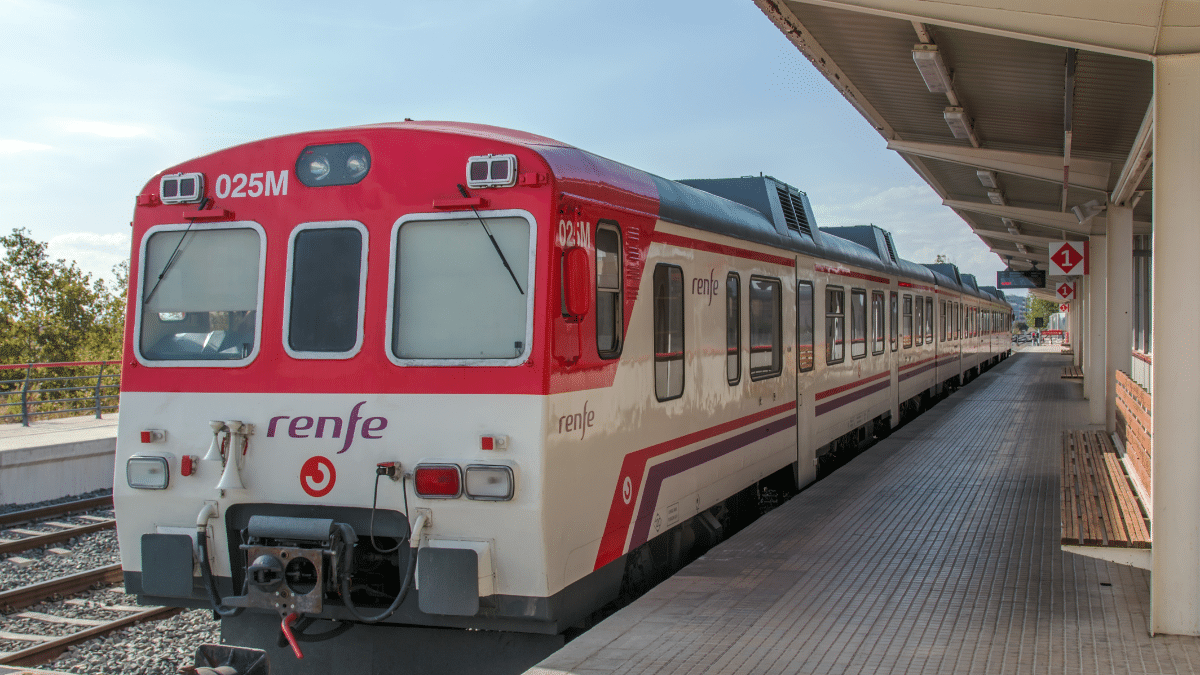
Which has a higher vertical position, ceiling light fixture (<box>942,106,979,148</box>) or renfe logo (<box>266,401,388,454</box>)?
ceiling light fixture (<box>942,106,979,148</box>)

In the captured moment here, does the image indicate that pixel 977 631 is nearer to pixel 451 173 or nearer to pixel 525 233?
pixel 525 233

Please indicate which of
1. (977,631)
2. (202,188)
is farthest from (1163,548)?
(202,188)

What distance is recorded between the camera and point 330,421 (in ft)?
16.1

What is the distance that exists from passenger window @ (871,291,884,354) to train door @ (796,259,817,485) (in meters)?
3.46

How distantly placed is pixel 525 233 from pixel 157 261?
2.15m

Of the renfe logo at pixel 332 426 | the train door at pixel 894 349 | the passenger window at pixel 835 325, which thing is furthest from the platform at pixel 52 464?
the train door at pixel 894 349

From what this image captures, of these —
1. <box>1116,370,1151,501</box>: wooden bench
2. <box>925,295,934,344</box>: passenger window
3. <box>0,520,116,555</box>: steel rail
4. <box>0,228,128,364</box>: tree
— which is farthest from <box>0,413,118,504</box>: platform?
<box>0,228,128,364</box>: tree

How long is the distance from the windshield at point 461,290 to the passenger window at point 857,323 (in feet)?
25.5

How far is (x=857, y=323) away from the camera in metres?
12.1

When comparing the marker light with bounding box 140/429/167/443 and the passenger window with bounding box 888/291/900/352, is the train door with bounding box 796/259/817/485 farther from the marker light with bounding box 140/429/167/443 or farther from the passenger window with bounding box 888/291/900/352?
the marker light with bounding box 140/429/167/443

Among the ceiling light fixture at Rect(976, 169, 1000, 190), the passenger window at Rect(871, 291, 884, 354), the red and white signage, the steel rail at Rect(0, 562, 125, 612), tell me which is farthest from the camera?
the red and white signage

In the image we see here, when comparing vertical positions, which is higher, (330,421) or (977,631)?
(330,421)

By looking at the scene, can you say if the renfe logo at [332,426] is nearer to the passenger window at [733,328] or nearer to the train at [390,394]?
the train at [390,394]

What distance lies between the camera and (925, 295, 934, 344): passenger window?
1811 centimetres
